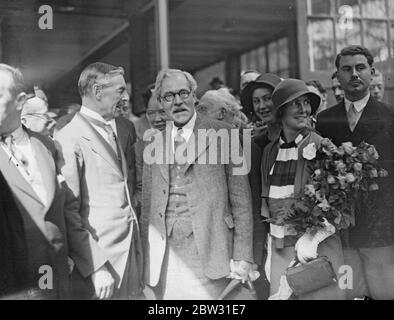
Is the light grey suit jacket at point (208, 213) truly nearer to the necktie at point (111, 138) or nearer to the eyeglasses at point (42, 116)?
the necktie at point (111, 138)

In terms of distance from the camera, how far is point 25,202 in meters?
3.41

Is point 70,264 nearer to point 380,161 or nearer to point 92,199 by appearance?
point 92,199

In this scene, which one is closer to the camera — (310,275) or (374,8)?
(310,275)

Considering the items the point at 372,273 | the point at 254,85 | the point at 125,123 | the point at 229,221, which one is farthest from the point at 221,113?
the point at 372,273

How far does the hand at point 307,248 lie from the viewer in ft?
11.6

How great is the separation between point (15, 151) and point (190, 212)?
1141mm

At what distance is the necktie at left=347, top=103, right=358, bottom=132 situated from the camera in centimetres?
374

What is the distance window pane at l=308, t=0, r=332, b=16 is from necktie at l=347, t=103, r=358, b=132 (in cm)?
69

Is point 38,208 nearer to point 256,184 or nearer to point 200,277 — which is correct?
point 200,277

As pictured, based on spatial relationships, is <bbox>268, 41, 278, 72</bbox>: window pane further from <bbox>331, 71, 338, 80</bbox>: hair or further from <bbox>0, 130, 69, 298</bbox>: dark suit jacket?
<bbox>0, 130, 69, 298</bbox>: dark suit jacket

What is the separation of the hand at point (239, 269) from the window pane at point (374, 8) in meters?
1.93

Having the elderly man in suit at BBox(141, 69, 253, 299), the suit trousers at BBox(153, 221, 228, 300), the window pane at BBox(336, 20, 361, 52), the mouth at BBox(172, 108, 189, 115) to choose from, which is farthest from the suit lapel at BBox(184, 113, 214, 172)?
the window pane at BBox(336, 20, 361, 52)

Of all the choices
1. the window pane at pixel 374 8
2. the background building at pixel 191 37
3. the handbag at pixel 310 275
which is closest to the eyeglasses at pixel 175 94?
the background building at pixel 191 37
